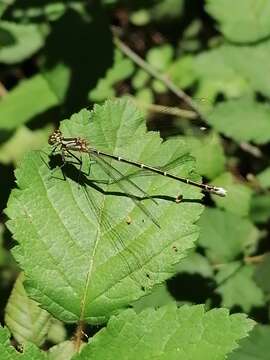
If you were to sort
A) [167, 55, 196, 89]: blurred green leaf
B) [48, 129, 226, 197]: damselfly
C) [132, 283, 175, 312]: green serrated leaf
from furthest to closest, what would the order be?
1. [167, 55, 196, 89]: blurred green leaf
2. [132, 283, 175, 312]: green serrated leaf
3. [48, 129, 226, 197]: damselfly

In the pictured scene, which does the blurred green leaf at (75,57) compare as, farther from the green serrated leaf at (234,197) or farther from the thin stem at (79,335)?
the thin stem at (79,335)

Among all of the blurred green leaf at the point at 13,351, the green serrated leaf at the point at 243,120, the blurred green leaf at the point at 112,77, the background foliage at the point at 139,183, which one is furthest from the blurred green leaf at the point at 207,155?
the blurred green leaf at the point at 13,351

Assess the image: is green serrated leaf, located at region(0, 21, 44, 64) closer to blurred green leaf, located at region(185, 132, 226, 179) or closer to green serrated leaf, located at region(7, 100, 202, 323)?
blurred green leaf, located at region(185, 132, 226, 179)

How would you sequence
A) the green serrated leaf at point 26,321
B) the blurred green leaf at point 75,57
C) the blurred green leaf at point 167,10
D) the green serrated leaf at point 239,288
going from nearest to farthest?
1. the green serrated leaf at point 26,321
2. the green serrated leaf at point 239,288
3. the blurred green leaf at point 75,57
4. the blurred green leaf at point 167,10

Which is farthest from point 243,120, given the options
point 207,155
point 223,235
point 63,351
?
point 63,351

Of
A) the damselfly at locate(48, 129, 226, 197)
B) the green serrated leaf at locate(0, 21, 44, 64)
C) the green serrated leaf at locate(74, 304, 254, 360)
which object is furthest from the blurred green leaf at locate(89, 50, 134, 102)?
the green serrated leaf at locate(74, 304, 254, 360)

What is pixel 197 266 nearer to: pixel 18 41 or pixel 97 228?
pixel 97 228
